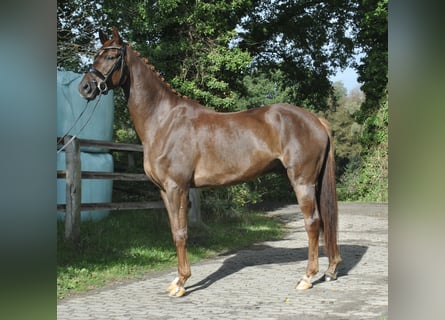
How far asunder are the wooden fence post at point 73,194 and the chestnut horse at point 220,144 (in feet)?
5.33

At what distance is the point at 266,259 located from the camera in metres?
7.38

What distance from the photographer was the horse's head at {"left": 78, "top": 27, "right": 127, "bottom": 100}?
5301 mm

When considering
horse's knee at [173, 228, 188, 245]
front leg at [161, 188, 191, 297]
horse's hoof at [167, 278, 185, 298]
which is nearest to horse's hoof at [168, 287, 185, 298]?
horse's hoof at [167, 278, 185, 298]

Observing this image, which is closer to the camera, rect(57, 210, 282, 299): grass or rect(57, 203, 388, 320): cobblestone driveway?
rect(57, 203, 388, 320): cobblestone driveway

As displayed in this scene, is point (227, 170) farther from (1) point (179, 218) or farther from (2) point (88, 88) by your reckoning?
(2) point (88, 88)

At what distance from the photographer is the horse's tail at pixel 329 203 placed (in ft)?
18.5

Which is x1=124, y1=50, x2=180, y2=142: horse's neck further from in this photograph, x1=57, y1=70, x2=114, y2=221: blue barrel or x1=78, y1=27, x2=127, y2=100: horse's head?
x1=57, y1=70, x2=114, y2=221: blue barrel

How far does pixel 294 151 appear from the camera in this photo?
5.55 meters

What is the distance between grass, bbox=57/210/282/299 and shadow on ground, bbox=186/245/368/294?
496 mm

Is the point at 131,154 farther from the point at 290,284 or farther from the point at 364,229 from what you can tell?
the point at 290,284

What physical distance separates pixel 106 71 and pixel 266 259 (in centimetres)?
353
